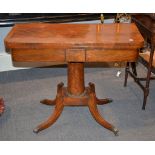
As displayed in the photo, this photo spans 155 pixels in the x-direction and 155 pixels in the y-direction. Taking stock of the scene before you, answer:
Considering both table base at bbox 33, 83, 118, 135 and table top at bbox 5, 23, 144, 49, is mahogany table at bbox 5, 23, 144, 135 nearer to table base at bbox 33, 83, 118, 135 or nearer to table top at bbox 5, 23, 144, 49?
table top at bbox 5, 23, 144, 49

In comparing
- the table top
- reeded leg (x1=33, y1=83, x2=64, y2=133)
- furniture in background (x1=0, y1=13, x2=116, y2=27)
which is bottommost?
reeded leg (x1=33, y1=83, x2=64, y2=133)

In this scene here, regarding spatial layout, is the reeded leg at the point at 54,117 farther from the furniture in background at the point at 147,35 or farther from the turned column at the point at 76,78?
→ the furniture in background at the point at 147,35

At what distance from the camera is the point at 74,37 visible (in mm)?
1647

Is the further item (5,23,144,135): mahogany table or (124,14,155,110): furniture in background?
(124,14,155,110): furniture in background

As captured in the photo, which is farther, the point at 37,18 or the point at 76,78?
the point at 37,18

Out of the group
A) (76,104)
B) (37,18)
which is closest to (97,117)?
(76,104)

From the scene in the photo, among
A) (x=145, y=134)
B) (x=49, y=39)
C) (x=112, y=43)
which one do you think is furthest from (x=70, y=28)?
(x=145, y=134)

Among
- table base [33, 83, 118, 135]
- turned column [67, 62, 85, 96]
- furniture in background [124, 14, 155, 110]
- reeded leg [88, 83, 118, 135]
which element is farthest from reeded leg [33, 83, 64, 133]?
furniture in background [124, 14, 155, 110]

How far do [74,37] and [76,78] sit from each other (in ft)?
1.33

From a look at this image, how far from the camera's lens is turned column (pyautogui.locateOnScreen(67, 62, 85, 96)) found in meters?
1.91

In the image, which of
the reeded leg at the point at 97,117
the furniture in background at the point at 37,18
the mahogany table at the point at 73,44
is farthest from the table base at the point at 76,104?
the furniture in background at the point at 37,18

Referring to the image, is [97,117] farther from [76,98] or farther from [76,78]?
[76,78]

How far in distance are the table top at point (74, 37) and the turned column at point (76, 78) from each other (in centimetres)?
26

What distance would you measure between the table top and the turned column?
0.26 m
